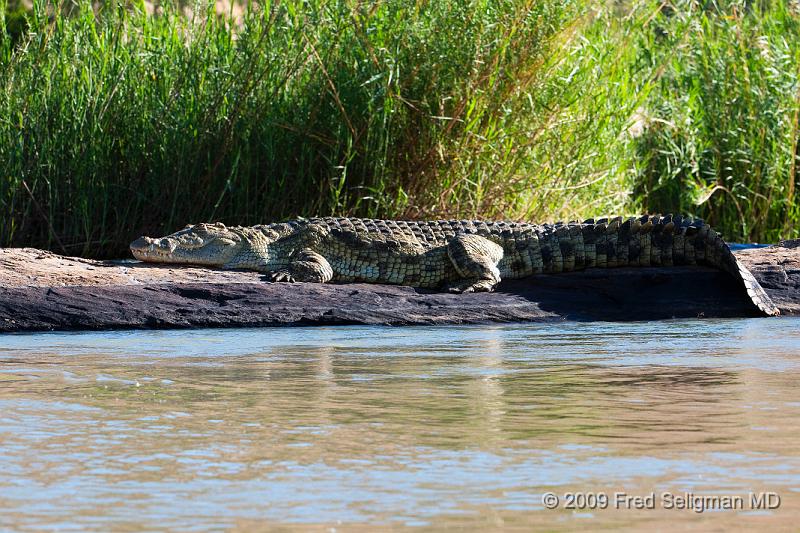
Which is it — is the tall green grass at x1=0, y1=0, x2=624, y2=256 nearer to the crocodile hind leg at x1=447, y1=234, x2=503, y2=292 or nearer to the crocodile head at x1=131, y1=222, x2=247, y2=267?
the crocodile head at x1=131, y1=222, x2=247, y2=267

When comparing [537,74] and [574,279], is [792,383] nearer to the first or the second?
[574,279]

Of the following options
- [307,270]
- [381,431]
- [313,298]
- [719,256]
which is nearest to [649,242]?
[719,256]

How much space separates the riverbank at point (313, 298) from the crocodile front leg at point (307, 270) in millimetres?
185

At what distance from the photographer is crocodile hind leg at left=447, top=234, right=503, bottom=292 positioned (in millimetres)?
7598

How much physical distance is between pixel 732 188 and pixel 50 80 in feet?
19.6

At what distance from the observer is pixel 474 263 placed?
7.64 m

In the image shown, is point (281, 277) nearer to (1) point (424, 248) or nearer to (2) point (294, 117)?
(1) point (424, 248)

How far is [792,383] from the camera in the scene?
13.9ft

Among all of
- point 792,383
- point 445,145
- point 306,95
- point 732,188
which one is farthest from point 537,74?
point 792,383

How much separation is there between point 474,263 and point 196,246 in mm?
1753

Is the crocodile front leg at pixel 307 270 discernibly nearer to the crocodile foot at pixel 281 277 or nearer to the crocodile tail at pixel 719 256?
the crocodile foot at pixel 281 277

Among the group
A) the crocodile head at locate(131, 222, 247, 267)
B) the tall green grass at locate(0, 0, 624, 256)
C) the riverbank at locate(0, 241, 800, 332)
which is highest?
the tall green grass at locate(0, 0, 624, 256)

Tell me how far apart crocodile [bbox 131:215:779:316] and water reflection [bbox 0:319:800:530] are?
2177 mm

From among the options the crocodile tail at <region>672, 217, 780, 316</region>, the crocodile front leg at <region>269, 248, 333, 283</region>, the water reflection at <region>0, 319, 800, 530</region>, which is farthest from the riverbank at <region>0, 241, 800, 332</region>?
the water reflection at <region>0, 319, 800, 530</region>
